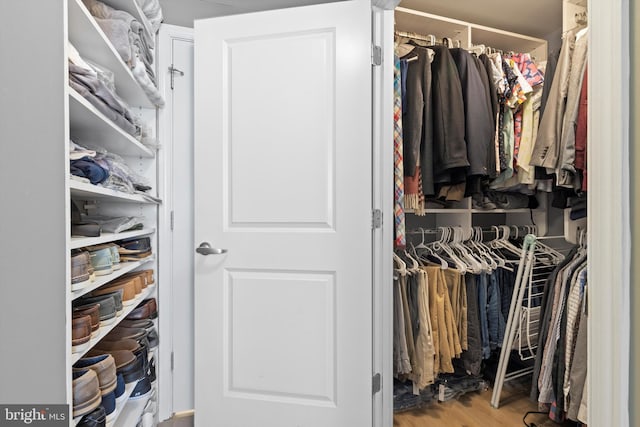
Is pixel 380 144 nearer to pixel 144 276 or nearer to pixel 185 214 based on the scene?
pixel 185 214

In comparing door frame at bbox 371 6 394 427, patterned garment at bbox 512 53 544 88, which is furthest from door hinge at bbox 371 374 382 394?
patterned garment at bbox 512 53 544 88

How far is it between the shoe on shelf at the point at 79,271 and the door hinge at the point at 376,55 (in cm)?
119

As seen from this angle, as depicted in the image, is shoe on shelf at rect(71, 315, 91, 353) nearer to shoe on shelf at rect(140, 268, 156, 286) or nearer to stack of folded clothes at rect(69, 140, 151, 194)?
Result: stack of folded clothes at rect(69, 140, 151, 194)

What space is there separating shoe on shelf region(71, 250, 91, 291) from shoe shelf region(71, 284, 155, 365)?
16 centimetres

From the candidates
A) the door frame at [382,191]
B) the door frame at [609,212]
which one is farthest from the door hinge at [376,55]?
the door frame at [609,212]

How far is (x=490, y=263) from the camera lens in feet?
5.81

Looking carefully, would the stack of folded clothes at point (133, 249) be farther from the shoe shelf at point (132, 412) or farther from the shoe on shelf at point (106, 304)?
the shoe shelf at point (132, 412)

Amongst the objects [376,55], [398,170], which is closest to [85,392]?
[398,170]

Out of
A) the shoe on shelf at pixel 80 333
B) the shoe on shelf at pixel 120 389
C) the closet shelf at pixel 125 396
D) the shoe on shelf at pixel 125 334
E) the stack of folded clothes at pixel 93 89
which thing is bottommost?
the closet shelf at pixel 125 396

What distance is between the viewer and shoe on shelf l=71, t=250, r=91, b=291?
807 millimetres

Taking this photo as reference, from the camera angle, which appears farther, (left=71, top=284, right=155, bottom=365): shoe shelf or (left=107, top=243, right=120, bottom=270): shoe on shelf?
(left=107, top=243, right=120, bottom=270): shoe on shelf

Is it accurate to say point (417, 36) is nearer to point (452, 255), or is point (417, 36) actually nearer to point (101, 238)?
point (452, 255)

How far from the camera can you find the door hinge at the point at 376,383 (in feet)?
4.29

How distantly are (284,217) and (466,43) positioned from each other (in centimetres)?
147
